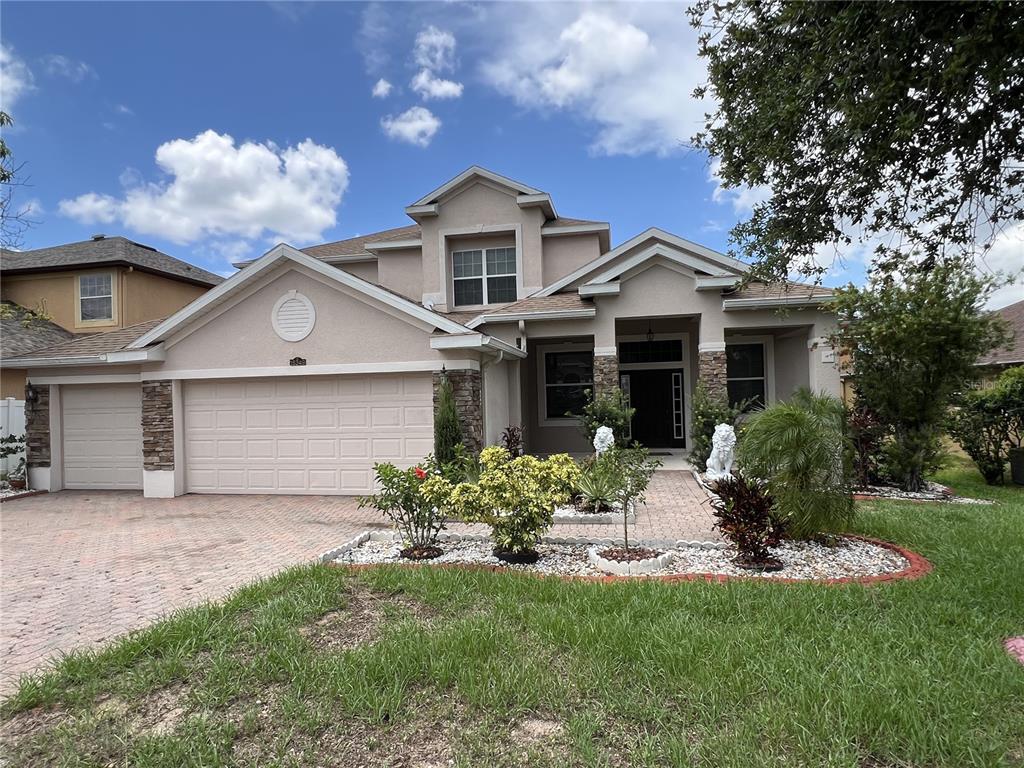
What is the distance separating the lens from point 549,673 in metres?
3.71

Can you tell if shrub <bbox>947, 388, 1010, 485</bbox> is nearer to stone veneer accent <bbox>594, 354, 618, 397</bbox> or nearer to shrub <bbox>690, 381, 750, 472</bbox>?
shrub <bbox>690, 381, 750, 472</bbox>

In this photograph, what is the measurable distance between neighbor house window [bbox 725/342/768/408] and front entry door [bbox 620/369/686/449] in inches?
54.0

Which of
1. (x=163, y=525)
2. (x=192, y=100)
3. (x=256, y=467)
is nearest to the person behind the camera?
(x=163, y=525)

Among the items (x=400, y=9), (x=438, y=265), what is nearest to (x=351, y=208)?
(x=438, y=265)

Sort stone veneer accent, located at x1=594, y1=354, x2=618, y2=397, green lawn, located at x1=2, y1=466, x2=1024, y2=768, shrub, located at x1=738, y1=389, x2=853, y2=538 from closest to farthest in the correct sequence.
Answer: green lawn, located at x1=2, y1=466, x2=1024, y2=768, shrub, located at x1=738, y1=389, x2=853, y2=538, stone veneer accent, located at x1=594, y1=354, x2=618, y2=397

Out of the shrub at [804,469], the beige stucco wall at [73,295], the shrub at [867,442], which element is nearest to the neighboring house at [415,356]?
the shrub at [867,442]

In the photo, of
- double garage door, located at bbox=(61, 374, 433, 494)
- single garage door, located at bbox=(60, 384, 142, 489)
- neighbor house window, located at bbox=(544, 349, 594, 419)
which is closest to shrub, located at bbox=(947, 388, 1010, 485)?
neighbor house window, located at bbox=(544, 349, 594, 419)

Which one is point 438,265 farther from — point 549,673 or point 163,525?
point 549,673

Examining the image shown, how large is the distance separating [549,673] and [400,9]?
1028 centimetres

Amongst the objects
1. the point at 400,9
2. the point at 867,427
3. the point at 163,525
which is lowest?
the point at 163,525

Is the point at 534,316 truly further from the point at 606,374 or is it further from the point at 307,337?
the point at 307,337

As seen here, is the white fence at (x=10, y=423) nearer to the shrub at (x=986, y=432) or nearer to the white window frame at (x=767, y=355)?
the white window frame at (x=767, y=355)

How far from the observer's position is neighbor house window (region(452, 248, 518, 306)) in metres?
16.6

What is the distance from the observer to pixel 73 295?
1919cm
